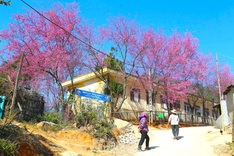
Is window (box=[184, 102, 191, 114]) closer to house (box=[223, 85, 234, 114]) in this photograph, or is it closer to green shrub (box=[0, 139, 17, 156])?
house (box=[223, 85, 234, 114])

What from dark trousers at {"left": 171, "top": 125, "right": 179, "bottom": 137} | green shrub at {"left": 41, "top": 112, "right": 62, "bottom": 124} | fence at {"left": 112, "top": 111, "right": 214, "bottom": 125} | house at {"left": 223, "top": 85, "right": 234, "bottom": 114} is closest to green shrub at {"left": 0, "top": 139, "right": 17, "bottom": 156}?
green shrub at {"left": 41, "top": 112, "right": 62, "bottom": 124}

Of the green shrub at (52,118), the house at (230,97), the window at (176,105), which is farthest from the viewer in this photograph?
the window at (176,105)

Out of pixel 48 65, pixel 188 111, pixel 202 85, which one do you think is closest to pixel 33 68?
pixel 48 65

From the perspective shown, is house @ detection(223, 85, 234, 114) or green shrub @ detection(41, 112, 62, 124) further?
house @ detection(223, 85, 234, 114)

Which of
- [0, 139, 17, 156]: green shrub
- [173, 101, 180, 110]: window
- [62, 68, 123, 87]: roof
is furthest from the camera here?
[173, 101, 180, 110]: window

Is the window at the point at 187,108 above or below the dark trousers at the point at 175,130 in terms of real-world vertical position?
above

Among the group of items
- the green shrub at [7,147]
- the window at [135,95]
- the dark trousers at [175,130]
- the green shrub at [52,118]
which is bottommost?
the green shrub at [7,147]

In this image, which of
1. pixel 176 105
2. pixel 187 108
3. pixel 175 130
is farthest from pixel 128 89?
pixel 187 108

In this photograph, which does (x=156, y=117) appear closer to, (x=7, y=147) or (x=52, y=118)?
(x=52, y=118)

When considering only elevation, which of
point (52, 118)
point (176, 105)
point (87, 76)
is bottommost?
point (52, 118)

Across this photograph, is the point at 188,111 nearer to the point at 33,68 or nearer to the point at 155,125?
the point at 155,125

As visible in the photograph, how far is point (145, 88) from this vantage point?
78.5 feet

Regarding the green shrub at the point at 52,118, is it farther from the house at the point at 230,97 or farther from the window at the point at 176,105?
the window at the point at 176,105

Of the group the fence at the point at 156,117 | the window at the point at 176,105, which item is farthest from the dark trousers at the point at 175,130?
the window at the point at 176,105
